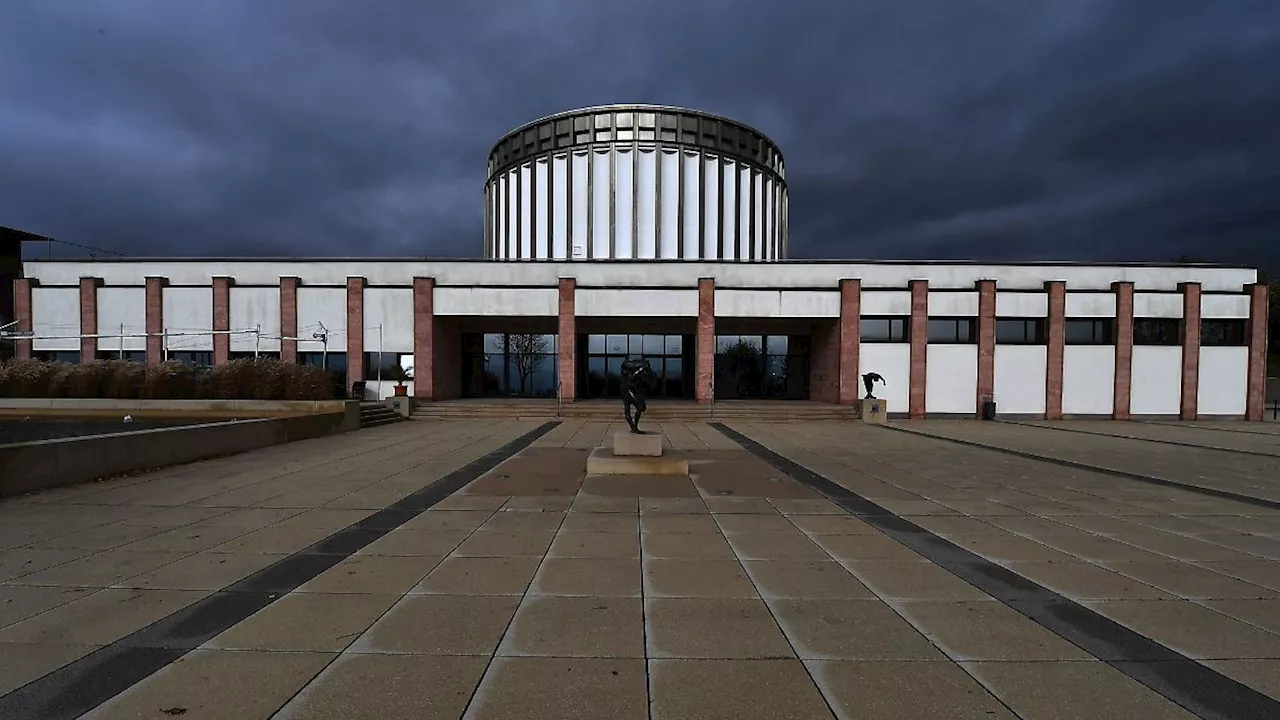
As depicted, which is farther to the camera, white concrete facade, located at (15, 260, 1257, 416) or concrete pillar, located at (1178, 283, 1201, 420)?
concrete pillar, located at (1178, 283, 1201, 420)

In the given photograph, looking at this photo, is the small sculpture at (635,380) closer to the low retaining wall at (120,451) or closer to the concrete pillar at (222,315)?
the low retaining wall at (120,451)

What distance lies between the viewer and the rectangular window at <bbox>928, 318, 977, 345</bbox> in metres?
27.1

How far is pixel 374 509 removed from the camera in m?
7.89

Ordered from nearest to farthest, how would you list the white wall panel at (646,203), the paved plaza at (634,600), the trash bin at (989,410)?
the paved plaza at (634,600) → the trash bin at (989,410) → the white wall panel at (646,203)

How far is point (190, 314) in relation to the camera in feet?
91.5

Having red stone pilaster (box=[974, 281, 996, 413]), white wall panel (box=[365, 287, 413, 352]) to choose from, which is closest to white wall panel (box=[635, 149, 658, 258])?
white wall panel (box=[365, 287, 413, 352])

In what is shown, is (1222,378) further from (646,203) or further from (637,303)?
(646,203)

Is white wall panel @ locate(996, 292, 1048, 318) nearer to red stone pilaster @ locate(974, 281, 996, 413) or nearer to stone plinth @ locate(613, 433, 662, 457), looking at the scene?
red stone pilaster @ locate(974, 281, 996, 413)

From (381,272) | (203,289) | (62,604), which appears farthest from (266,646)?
(203,289)

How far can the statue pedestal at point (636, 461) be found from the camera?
10586 millimetres

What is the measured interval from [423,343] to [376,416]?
6.50 meters

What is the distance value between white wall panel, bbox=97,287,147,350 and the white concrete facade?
Result: 2.3 inches

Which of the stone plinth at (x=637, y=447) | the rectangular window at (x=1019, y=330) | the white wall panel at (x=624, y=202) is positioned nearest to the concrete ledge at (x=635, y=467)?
the stone plinth at (x=637, y=447)

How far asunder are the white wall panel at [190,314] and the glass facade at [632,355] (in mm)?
15785
